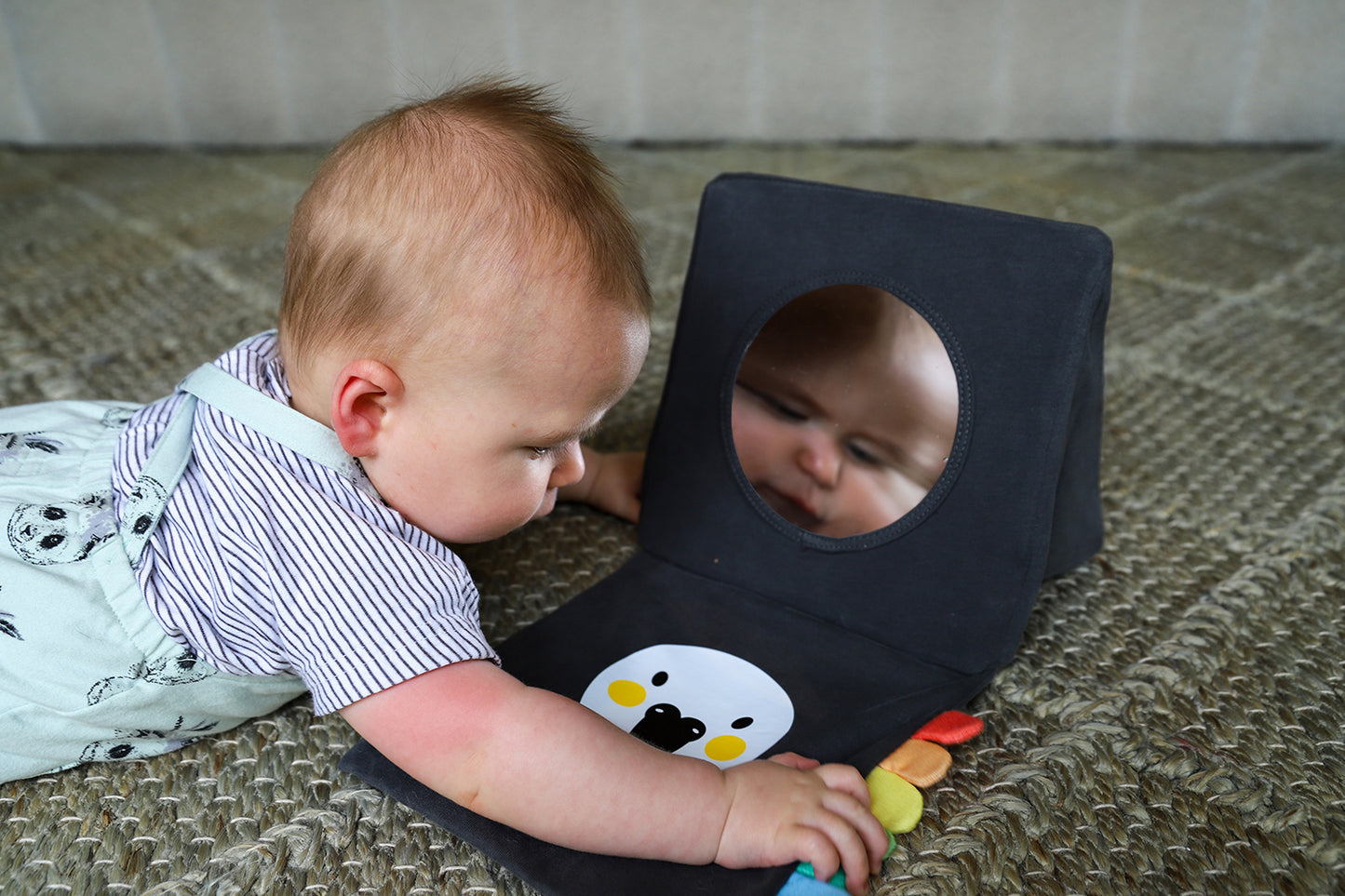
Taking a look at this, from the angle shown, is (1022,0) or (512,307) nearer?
(512,307)

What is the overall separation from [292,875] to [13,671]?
18 cm

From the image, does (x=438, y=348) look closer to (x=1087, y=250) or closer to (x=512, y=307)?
(x=512, y=307)

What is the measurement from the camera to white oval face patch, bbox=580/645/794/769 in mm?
552

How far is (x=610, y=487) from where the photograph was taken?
0.77 meters

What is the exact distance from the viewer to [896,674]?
1.96 feet

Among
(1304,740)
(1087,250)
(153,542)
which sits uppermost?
(1087,250)

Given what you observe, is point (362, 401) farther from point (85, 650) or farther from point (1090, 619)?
point (1090, 619)

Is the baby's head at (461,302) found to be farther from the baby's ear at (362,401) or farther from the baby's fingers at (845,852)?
the baby's fingers at (845,852)

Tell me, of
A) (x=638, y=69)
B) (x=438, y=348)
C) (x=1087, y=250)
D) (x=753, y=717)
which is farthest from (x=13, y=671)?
(x=638, y=69)

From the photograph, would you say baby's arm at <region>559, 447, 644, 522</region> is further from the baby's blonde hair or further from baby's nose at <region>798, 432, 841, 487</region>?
the baby's blonde hair

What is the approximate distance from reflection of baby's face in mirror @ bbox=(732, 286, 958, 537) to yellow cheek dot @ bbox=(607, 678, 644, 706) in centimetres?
15

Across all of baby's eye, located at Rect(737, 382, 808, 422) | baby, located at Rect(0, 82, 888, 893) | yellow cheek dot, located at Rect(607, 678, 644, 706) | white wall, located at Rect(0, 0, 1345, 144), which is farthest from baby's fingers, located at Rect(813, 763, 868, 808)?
white wall, located at Rect(0, 0, 1345, 144)

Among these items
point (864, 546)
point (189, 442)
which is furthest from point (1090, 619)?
point (189, 442)

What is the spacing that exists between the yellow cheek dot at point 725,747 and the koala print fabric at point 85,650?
9.7 inches
